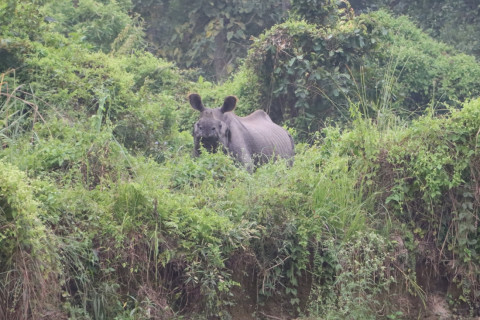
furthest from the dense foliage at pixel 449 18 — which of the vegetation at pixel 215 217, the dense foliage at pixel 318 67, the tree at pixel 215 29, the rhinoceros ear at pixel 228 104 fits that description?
the vegetation at pixel 215 217

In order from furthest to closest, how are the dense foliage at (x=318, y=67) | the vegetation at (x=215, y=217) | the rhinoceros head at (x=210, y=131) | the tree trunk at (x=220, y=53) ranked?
the tree trunk at (x=220, y=53) < the dense foliage at (x=318, y=67) < the rhinoceros head at (x=210, y=131) < the vegetation at (x=215, y=217)

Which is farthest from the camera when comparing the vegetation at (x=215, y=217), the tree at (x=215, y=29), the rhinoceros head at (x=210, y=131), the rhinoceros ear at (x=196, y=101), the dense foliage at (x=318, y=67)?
the tree at (x=215, y=29)

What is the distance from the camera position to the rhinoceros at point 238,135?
30.4 ft

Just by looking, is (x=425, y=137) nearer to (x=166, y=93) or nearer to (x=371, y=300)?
(x=371, y=300)

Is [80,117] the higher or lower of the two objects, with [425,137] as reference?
lower

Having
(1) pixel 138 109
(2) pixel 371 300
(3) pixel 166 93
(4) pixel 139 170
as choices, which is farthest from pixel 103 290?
(3) pixel 166 93

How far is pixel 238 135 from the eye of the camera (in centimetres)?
970

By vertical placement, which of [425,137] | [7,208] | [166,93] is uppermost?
[425,137]

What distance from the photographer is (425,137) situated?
7398 mm

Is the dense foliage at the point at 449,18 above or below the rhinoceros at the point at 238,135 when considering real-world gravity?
above

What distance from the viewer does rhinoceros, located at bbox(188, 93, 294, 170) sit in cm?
927

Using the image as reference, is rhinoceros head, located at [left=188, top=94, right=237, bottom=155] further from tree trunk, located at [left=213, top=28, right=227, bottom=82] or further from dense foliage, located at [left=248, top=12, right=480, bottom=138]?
tree trunk, located at [left=213, top=28, right=227, bottom=82]

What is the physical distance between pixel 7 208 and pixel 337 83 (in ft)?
22.8

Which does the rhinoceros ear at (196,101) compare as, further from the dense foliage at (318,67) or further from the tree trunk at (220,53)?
the tree trunk at (220,53)
